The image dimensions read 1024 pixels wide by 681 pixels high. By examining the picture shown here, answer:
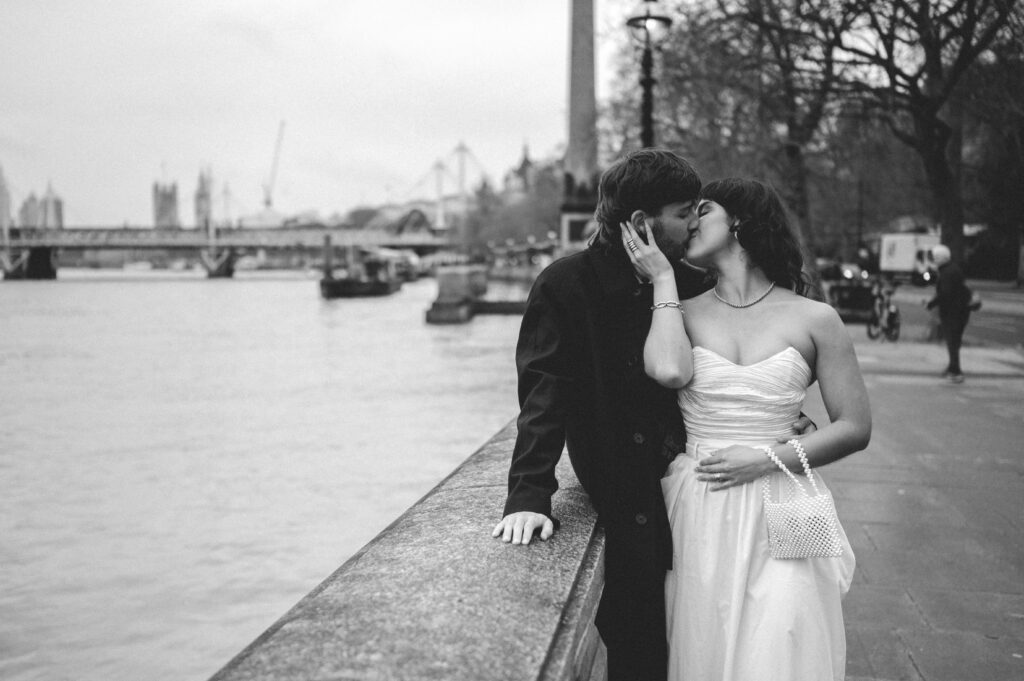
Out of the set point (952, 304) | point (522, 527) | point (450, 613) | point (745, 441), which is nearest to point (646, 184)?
point (745, 441)

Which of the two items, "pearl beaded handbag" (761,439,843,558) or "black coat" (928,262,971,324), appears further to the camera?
"black coat" (928,262,971,324)

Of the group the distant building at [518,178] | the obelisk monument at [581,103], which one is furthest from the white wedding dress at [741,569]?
the distant building at [518,178]

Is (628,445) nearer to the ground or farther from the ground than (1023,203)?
nearer to the ground

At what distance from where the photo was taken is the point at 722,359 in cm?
251

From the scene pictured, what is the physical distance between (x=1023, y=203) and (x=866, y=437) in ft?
119

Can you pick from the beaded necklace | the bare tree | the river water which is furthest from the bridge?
the beaded necklace

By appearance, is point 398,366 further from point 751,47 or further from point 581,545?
point 581,545

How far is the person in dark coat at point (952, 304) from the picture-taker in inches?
459

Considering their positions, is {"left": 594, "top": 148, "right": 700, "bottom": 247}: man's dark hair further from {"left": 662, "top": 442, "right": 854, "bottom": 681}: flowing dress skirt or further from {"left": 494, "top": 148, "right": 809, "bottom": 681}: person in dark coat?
{"left": 662, "top": 442, "right": 854, "bottom": 681}: flowing dress skirt

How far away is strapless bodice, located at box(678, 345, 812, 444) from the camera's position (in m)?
2.46

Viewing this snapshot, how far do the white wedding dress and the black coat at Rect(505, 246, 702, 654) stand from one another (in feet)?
0.24

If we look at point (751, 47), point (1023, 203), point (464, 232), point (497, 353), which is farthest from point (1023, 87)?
point (464, 232)

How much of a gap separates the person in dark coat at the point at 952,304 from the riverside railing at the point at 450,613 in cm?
1032

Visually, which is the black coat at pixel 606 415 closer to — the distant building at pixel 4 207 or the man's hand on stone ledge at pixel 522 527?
the man's hand on stone ledge at pixel 522 527
